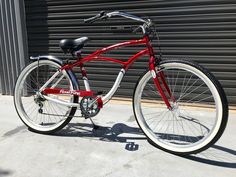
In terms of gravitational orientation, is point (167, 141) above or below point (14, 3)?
below

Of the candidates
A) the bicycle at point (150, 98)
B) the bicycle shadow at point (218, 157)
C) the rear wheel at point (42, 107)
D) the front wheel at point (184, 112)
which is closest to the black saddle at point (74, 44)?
the bicycle at point (150, 98)

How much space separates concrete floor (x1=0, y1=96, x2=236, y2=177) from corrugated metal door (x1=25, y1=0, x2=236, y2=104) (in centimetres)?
91

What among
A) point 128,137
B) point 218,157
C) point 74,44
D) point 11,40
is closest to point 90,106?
point 128,137

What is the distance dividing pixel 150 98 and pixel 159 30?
968 mm

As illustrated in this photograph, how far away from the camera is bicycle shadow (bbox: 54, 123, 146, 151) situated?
10.9ft

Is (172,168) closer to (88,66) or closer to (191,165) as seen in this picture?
(191,165)

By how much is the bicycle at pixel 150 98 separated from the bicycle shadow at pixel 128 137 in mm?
140

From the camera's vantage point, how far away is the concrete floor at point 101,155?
2707 mm

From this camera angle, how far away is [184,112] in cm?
409

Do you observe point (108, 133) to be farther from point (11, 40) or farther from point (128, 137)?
point (11, 40)

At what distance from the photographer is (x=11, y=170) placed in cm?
278

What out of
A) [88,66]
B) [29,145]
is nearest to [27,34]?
[88,66]

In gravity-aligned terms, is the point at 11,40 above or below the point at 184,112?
above

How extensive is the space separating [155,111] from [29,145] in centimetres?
171
